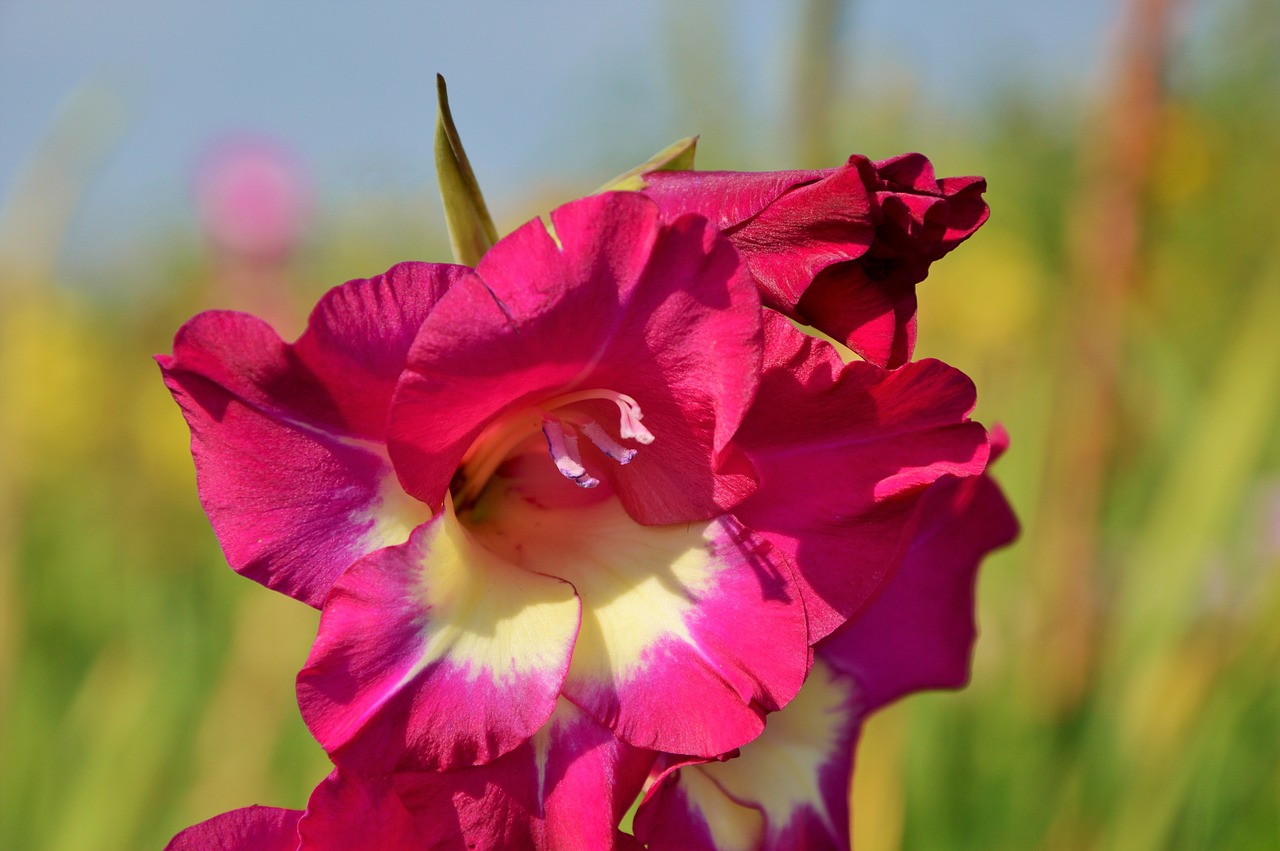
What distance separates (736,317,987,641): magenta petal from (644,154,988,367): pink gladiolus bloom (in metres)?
0.02

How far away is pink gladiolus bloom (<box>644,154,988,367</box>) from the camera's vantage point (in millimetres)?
459

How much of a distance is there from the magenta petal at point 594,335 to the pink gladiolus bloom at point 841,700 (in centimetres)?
15

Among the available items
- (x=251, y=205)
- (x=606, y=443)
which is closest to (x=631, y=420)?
(x=606, y=443)

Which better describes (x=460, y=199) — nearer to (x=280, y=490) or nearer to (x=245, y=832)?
(x=280, y=490)

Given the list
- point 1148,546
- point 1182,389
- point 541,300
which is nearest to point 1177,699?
point 1148,546

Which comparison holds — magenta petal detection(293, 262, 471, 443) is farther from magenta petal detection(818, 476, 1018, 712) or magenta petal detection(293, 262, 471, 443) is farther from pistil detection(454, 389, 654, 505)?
magenta petal detection(818, 476, 1018, 712)

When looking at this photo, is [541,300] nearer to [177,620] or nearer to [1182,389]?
[1182,389]

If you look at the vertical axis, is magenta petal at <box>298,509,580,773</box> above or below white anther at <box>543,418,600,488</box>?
below

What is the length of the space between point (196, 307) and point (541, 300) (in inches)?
133

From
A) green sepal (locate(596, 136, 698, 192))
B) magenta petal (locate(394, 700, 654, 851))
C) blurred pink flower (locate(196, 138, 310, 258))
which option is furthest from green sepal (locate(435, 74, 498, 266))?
blurred pink flower (locate(196, 138, 310, 258))

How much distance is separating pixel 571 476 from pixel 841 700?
21 cm

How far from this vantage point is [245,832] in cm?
47

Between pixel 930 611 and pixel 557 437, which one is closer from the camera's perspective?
pixel 557 437

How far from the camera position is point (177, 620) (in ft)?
6.31
